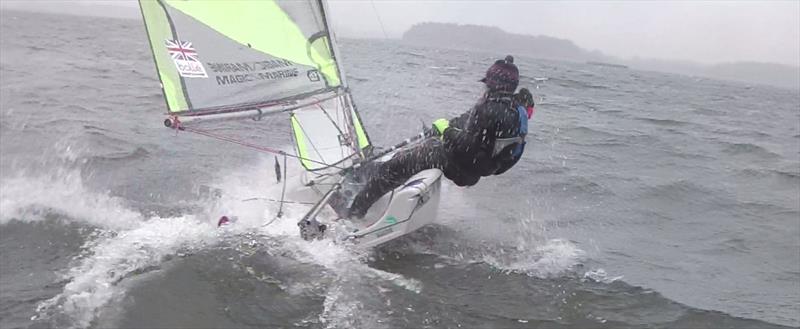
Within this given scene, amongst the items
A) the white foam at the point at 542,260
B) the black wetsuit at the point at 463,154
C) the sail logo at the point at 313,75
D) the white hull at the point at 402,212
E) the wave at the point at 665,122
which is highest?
the sail logo at the point at 313,75

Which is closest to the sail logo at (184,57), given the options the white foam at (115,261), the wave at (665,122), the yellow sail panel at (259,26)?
the yellow sail panel at (259,26)

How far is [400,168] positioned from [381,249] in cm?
81

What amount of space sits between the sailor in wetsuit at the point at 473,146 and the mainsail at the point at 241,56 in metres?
1.07

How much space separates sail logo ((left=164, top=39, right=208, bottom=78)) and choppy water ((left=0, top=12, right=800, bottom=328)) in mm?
1549

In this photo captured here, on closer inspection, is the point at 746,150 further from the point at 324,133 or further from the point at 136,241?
the point at 136,241

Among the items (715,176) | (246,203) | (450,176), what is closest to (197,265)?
(246,203)

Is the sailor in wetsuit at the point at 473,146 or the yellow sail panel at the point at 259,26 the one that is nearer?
the sailor in wetsuit at the point at 473,146

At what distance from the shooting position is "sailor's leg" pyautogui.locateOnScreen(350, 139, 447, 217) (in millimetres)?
5531

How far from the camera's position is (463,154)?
5.21 metres

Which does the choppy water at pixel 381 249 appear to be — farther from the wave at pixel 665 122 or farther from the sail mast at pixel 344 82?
the wave at pixel 665 122

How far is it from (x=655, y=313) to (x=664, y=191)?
493cm

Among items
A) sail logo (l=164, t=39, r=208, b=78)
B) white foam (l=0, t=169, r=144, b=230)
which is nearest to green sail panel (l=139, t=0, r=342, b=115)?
sail logo (l=164, t=39, r=208, b=78)

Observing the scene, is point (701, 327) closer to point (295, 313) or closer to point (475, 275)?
point (475, 275)

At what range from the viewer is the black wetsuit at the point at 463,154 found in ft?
16.2
